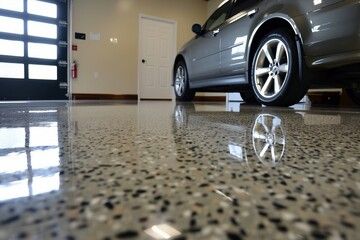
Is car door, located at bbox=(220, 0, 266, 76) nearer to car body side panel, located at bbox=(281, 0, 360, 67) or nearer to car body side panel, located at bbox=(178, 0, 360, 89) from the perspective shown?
car body side panel, located at bbox=(178, 0, 360, 89)

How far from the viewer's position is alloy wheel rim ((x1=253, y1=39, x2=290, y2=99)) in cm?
178

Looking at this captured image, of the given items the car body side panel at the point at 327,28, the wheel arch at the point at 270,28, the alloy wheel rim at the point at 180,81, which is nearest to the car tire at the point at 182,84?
the alloy wheel rim at the point at 180,81

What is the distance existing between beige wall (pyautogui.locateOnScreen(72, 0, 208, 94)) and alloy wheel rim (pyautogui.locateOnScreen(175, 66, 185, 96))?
12.0 feet

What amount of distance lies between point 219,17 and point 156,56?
16.6 feet

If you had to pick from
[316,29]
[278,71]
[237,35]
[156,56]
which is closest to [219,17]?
[237,35]

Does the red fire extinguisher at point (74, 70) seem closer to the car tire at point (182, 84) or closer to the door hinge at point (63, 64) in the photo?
the door hinge at point (63, 64)

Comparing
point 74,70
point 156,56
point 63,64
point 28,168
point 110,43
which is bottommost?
point 28,168

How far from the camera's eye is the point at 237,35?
2.23m

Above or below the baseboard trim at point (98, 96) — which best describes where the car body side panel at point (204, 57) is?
above

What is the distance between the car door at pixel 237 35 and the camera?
2.07 m

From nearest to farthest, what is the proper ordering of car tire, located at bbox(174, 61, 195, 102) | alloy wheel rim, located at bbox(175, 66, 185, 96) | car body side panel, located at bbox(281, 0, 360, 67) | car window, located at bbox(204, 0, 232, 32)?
1. car body side panel, located at bbox(281, 0, 360, 67)
2. car window, located at bbox(204, 0, 232, 32)
3. car tire, located at bbox(174, 61, 195, 102)
4. alloy wheel rim, located at bbox(175, 66, 185, 96)

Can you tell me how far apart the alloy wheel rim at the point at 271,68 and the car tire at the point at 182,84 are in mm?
1525

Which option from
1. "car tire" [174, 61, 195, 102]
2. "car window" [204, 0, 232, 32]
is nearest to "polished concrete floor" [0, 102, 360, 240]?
"car window" [204, 0, 232, 32]

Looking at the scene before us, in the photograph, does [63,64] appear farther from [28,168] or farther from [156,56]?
[28,168]
